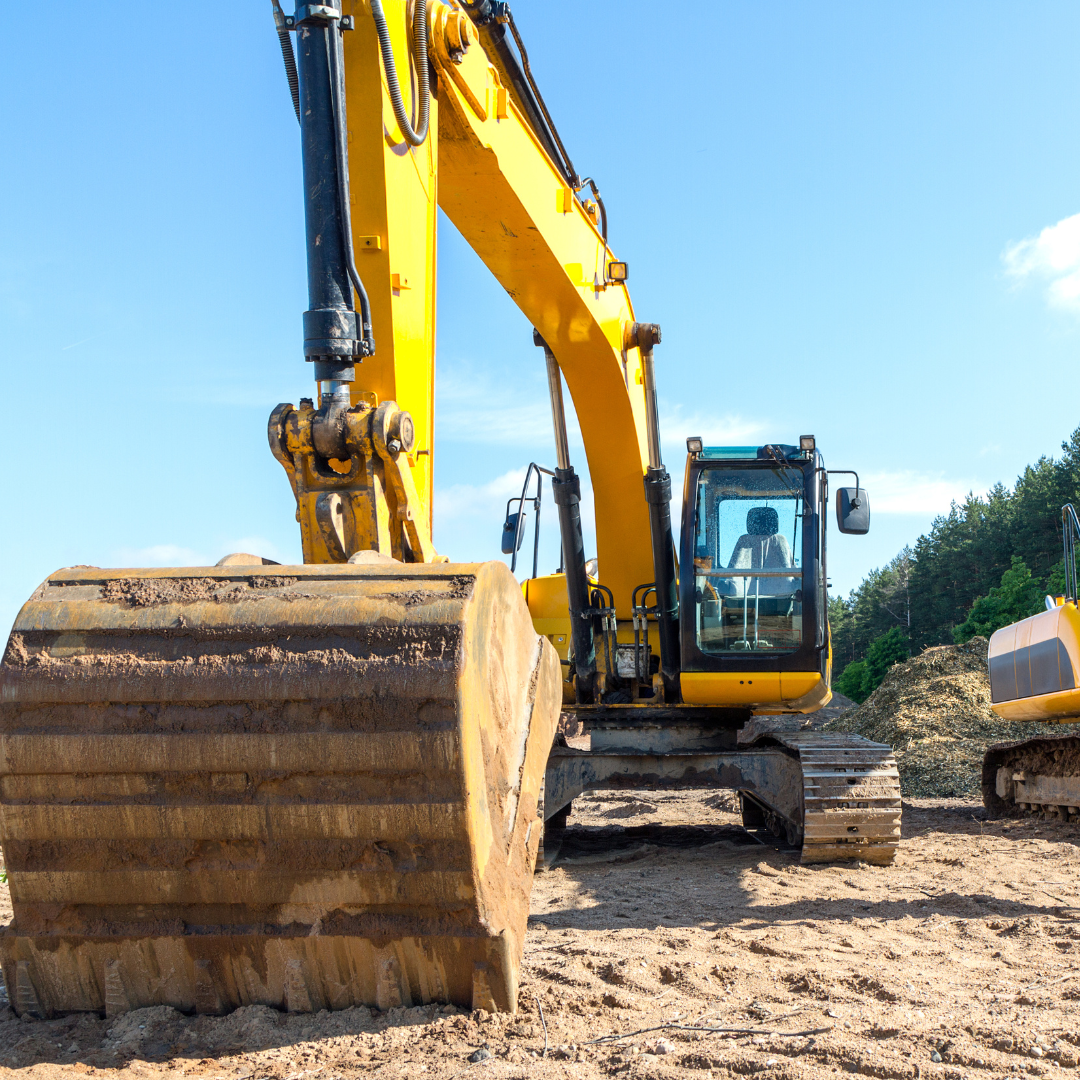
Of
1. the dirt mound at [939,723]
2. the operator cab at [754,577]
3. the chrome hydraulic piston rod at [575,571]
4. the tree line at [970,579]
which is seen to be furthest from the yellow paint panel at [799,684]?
the tree line at [970,579]

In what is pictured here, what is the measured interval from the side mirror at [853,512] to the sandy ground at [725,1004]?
230cm

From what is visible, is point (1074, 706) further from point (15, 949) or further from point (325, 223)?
point (15, 949)

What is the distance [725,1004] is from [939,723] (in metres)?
13.2

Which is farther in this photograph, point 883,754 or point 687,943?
point 883,754

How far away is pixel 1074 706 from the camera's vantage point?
348 inches

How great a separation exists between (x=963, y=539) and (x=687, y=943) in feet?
174

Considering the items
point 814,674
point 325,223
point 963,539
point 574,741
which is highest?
point 963,539

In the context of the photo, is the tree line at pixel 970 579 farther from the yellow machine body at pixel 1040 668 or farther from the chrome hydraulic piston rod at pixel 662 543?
the chrome hydraulic piston rod at pixel 662 543

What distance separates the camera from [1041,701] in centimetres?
934

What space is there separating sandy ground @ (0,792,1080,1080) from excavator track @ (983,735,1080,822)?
2692mm

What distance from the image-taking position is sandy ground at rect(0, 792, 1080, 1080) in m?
3.10

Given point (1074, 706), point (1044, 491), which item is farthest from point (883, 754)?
point (1044, 491)

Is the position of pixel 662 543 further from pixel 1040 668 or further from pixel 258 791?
pixel 258 791

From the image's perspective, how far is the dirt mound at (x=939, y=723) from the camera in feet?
46.1
